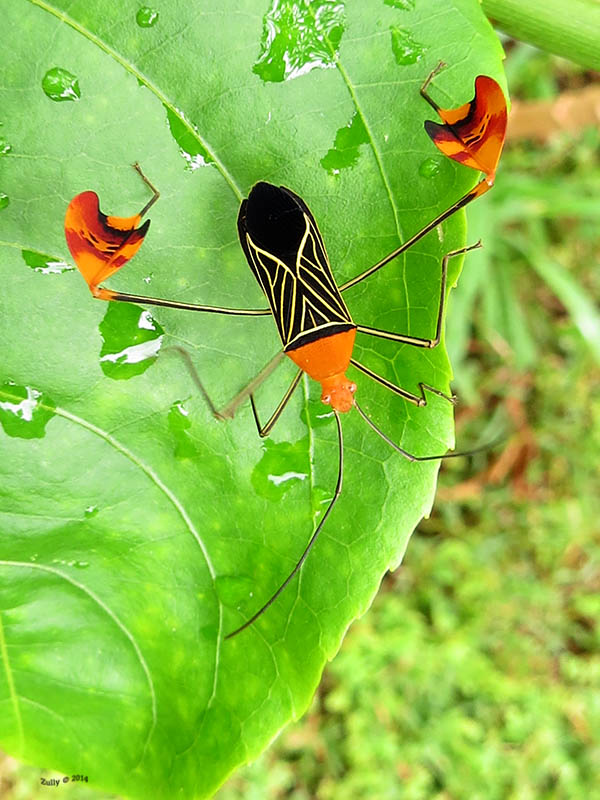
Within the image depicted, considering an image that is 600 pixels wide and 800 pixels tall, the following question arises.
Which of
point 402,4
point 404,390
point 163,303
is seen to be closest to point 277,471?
point 404,390

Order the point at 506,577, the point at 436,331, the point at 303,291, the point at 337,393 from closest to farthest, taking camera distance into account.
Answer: the point at 436,331 → the point at 337,393 → the point at 303,291 → the point at 506,577

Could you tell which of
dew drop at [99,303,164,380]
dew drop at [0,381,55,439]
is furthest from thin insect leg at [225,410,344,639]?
dew drop at [0,381,55,439]

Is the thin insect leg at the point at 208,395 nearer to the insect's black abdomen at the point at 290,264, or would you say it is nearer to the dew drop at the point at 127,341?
the dew drop at the point at 127,341

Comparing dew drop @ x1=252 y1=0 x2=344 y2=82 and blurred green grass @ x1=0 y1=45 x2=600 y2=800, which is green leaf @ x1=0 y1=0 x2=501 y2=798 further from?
blurred green grass @ x1=0 y1=45 x2=600 y2=800

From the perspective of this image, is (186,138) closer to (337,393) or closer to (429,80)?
(429,80)

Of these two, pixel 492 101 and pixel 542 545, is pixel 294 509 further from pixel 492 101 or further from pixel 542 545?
pixel 542 545

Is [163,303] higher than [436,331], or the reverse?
[163,303]
